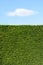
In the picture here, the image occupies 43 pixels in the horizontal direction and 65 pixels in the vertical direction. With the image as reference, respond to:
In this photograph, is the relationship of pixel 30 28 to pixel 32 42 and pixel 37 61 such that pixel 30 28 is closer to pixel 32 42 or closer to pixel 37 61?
pixel 32 42

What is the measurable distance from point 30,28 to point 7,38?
137cm

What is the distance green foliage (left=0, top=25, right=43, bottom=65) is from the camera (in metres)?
11.7

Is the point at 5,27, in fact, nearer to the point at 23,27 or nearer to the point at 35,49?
the point at 23,27

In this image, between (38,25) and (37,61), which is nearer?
(37,61)

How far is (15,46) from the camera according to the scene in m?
12.2

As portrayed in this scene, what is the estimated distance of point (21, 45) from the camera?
483 inches

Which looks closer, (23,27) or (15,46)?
(15,46)

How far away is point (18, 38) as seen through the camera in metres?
12.6

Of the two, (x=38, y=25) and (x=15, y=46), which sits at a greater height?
(x=38, y=25)

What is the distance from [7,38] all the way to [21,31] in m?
0.87

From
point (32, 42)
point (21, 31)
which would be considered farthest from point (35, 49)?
point (21, 31)

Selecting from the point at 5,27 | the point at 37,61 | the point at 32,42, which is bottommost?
the point at 37,61

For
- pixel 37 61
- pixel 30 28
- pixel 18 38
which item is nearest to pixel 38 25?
pixel 30 28

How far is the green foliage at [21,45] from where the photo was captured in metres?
11.7
